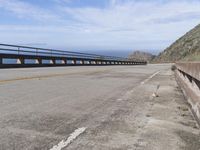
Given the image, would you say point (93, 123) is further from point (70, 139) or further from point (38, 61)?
point (38, 61)

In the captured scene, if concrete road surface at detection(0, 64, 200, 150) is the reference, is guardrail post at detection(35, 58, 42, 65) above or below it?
above

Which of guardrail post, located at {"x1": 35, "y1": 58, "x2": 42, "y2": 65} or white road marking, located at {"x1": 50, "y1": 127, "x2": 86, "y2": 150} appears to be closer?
white road marking, located at {"x1": 50, "y1": 127, "x2": 86, "y2": 150}

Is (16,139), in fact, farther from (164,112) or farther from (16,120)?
(164,112)

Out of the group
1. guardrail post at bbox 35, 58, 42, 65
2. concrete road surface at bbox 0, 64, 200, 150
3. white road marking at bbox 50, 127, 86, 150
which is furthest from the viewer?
guardrail post at bbox 35, 58, 42, 65

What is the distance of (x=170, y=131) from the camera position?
20.5 feet

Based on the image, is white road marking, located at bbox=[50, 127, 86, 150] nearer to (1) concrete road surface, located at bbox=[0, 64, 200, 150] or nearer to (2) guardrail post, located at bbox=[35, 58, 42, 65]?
(1) concrete road surface, located at bbox=[0, 64, 200, 150]

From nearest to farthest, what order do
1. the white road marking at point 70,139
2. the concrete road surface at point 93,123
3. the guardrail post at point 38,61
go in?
the white road marking at point 70,139 → the concrete road surface at point 93,123 → the guardrail post at point 38,61

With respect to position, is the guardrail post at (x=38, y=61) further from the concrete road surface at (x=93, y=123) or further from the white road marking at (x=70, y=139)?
the white road marking at (x=70, y=139)

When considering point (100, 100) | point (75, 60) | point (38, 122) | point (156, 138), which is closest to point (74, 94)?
point (100, 100)

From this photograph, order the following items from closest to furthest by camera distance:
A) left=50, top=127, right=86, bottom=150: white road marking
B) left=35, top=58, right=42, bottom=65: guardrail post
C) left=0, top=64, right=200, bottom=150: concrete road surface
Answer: left=50, top=127, right=86, bottom=150: white road marking, left=0, top=64, right=200, bottom=150: concrete road surface, left=35, top=58, right=42, bottom=65: guardrail post

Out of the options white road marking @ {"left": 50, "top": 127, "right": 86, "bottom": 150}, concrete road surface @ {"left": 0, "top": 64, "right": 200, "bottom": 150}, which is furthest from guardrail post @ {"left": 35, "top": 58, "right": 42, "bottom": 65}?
white road marking @ {"left": 50, "top": 127, "right": 86, "bottom": 150}

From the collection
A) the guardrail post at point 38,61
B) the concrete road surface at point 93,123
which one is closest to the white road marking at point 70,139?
the concrete road surface at point 93,123

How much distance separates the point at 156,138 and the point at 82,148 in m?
1.34

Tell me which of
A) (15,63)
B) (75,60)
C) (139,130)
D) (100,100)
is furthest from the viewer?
(75,60)
